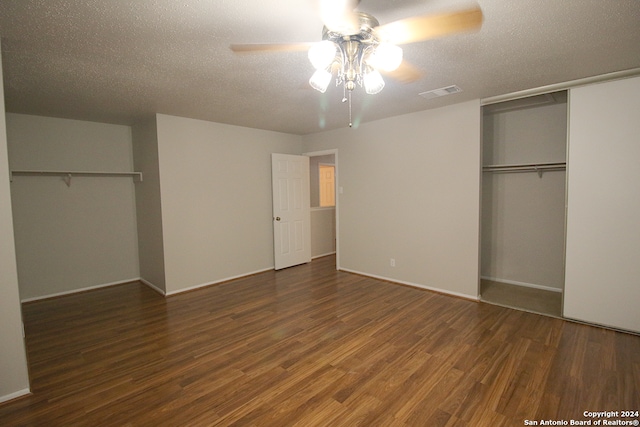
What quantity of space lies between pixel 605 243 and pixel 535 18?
2381mm

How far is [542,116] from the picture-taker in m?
4.02

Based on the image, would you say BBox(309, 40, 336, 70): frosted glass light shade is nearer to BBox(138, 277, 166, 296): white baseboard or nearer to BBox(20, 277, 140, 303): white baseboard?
BBox(138, 277, 166, 296): white baseboard

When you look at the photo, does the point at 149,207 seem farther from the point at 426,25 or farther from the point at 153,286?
the point at 426,25

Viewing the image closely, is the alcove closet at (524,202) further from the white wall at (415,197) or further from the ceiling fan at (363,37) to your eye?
the ceiling fan at (363,37)

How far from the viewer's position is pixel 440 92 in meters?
3.36

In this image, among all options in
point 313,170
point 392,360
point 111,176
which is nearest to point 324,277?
point 392,360

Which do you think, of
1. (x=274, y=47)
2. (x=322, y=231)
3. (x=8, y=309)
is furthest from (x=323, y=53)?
(x=322, y=231)

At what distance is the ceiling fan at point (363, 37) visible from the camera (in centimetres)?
155

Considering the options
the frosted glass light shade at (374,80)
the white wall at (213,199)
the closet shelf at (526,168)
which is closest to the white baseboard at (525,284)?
the closet shelf at (526,168)

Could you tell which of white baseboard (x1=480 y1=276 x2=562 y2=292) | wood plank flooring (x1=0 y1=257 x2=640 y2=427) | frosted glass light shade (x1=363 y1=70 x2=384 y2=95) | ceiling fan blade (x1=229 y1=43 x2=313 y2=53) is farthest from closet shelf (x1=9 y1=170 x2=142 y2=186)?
white baseboard (x1=480 y1=276 x2=562 y2=292)

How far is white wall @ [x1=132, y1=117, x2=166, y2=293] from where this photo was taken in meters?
4.23

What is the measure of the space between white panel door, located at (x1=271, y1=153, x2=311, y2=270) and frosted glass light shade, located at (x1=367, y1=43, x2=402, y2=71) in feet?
12.5

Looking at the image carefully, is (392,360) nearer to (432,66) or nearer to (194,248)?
(432,66)

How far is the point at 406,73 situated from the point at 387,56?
1105mm
